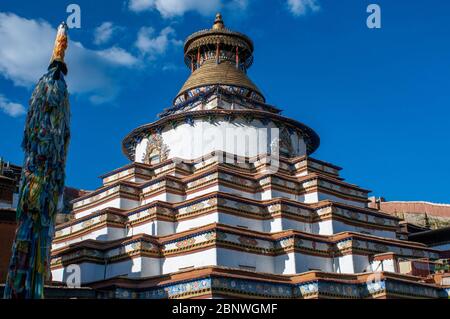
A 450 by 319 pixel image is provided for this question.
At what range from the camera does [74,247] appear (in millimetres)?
23406

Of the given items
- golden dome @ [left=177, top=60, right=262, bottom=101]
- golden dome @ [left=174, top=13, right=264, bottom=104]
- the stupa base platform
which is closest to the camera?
the stupa base platform

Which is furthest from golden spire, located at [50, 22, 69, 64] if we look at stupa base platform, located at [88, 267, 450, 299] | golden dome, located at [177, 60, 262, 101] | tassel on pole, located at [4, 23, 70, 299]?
golden dome, located at [177, 60, 262, 101]

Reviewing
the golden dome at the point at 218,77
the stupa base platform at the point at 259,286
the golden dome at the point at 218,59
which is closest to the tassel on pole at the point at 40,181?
the stupa base platform at the point at 259,286

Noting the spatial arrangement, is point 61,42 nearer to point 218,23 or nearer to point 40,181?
point 40,181

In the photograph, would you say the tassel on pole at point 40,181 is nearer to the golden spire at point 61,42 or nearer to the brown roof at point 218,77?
the golden spire at point 61,42

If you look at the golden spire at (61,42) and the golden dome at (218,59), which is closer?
the golden spire at (61,42)

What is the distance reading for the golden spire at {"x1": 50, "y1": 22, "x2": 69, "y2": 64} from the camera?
16.1 meters

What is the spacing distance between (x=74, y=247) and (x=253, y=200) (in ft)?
26.3

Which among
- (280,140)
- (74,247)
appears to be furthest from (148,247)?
(280,140)

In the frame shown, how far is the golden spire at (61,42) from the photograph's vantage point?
16078 mm

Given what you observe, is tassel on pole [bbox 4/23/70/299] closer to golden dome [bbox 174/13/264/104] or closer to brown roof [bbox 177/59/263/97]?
brown roof [bbox 177/59/263/97]

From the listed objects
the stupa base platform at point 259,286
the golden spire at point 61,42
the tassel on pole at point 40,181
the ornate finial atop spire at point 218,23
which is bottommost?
the stupa base platform at point 259,286
